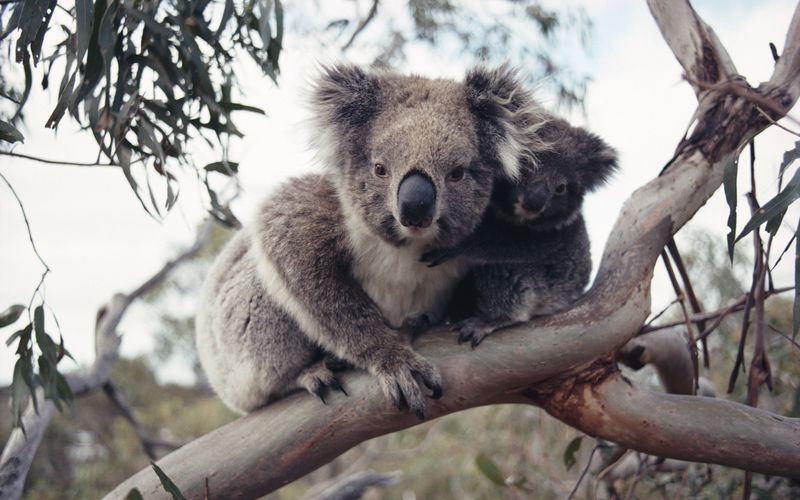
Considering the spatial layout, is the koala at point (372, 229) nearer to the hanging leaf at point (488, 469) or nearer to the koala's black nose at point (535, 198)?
the koala's black nose at point (535, 198)

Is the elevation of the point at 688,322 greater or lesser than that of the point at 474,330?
greater

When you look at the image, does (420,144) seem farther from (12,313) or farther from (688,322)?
(12,313)

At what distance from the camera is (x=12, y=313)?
2.39 metres

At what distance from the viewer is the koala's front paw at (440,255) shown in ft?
8.30

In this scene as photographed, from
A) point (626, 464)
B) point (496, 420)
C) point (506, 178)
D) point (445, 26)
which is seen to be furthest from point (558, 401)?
point (496, 420)

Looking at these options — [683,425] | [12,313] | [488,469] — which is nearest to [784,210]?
[683,425]

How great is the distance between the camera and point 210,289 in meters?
3.33

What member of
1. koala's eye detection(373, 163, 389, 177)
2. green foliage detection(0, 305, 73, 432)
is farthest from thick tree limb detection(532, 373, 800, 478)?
green foliage detection(0, 305, 73, 432)

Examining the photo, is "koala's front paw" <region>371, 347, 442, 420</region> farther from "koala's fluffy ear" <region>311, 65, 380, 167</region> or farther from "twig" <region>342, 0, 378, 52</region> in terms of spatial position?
"twig" <region>342, 0, 378, 52</region>

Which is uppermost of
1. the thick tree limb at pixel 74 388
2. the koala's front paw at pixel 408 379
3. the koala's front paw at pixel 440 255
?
the koala's front paw at pixel 440 255

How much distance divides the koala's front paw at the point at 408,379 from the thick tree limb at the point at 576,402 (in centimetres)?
4

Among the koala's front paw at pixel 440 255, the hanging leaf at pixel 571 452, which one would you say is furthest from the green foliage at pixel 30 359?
the hanging leaf at pixel 571 452

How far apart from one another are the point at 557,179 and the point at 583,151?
27 centimetres

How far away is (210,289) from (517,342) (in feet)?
5.32
